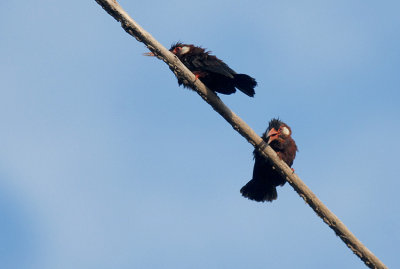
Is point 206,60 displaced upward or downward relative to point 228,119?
upward

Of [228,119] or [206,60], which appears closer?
[228,119]

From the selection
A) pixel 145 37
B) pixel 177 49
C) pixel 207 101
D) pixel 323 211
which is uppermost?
pixel 177 49

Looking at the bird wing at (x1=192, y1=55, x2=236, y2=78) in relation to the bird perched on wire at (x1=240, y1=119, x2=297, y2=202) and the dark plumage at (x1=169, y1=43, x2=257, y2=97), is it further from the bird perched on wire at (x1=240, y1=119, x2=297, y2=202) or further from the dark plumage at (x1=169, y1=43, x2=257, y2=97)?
the bird perched on wire at (x1=240, y1=119, x2=297, y2=202)

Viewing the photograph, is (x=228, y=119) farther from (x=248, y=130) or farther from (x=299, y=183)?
(x=299, y=183)

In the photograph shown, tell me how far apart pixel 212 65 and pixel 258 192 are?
2213 mm

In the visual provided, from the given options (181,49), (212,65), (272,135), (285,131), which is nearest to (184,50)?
(181,49)

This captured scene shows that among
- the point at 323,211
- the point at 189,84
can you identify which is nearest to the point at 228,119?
the point at 189,84

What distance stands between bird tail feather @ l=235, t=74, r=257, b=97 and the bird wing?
0.34 feet

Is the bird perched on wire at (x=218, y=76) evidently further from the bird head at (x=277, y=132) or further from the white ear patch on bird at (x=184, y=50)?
the bird head at (x=277, y=132)

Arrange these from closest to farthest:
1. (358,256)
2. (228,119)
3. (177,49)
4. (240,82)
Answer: (358,256) → (228,119) → (240,82) → (177,49)

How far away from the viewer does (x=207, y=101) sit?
5867 millimetres

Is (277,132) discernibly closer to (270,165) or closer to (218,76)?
(270,165)

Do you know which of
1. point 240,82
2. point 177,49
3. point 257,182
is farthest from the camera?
point 257,182

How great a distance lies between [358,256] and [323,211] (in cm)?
55
